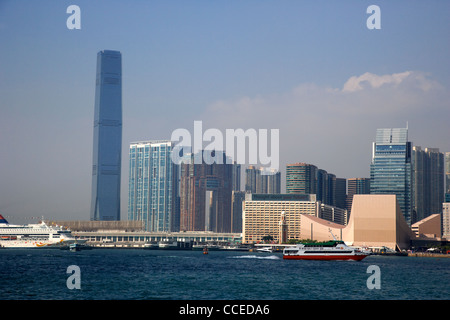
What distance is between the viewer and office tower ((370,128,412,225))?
177 metres

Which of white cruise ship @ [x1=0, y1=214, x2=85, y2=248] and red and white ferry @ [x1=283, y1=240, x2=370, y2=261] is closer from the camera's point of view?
red and white ferry @ [x1=283, y1=240, x2=370, y2=261]

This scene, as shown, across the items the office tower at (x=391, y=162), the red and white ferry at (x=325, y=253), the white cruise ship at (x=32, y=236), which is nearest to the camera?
the red and white ferry at (x=325, y=253)

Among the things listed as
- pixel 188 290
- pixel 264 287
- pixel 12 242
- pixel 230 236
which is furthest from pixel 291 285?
pixel 230 236

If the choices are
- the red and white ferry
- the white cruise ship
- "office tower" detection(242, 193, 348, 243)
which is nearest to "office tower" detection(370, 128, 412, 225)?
"office tower" detection(242, 193, 348, 243)

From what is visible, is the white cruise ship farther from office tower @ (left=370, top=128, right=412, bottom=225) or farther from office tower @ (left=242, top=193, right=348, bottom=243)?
office tower @ (left=370, top=128, right=412, bottom=225)

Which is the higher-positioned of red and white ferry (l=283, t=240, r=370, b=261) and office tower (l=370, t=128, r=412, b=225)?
office tower (l=370, t=128, r=412, b=225)

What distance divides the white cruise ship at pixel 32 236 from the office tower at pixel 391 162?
3883 inches

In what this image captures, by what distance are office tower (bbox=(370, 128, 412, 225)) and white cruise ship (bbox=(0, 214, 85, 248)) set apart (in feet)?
324

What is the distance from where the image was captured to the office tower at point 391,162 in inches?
6969

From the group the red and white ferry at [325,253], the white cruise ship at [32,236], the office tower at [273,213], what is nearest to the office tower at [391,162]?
the office tower at [273,213]

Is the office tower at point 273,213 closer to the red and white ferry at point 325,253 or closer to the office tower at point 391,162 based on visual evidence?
the office tower at point 391,162
